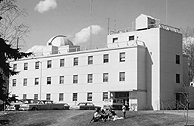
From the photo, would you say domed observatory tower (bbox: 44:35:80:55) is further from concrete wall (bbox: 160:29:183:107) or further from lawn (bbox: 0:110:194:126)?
lawn (bbox: 0:110:194:126)

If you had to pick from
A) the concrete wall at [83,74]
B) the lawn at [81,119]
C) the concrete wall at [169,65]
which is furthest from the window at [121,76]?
the lawn at [81,119]

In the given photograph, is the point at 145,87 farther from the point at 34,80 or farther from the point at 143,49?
the point at 34,80

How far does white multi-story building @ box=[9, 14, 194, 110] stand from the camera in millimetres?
55750

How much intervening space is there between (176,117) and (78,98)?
27.9 meters

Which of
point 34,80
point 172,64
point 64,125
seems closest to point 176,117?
point 64,125

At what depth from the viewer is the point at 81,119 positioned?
4006 centimetres

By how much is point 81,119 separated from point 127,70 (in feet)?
59.6

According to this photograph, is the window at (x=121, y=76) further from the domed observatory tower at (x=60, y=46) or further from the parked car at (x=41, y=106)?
the domed observatory tower at (x=60, y=46)

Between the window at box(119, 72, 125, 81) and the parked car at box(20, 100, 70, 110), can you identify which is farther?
the window at box(119, 72, 125, 81)

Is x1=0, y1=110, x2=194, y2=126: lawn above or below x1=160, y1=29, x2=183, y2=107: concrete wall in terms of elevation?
below

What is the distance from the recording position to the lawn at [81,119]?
115ft

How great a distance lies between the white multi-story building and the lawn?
13.8 meters

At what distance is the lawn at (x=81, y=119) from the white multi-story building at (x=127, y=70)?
13844 millimetres

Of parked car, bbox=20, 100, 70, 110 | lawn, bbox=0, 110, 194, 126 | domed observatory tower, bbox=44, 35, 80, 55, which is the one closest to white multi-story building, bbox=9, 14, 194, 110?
domed observatory tower, bbox=44, 35, 80, 55
